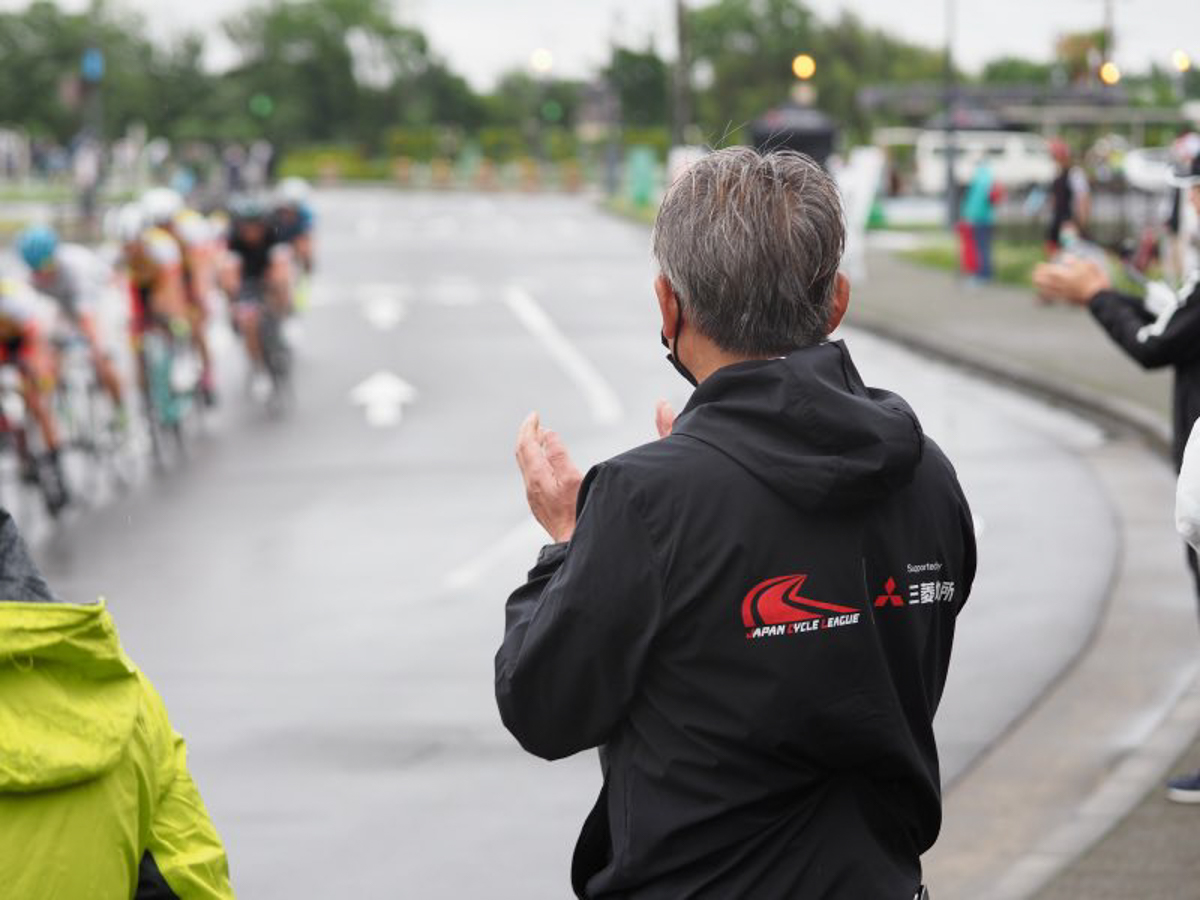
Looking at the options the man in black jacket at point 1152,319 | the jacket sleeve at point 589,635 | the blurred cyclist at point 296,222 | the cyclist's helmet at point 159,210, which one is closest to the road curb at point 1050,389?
the blurred cyclist at point 296,222

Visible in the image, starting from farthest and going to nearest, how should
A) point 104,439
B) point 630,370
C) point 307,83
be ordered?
point 307,83 → point 630,370 → point 104,439

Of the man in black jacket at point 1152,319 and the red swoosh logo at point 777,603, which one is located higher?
the red swoosh logo at point 777,603

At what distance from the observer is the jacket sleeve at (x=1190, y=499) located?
12.4ft

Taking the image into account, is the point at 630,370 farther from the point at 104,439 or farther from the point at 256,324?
the point at 104,439

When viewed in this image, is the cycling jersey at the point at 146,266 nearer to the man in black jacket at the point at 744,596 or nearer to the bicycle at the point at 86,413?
the bicycle at the point at 86,413

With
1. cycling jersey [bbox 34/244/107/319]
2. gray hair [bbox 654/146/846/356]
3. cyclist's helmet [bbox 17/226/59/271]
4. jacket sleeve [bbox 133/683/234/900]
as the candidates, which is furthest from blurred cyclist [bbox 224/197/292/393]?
gray hair [bbox 654/146/846/356]

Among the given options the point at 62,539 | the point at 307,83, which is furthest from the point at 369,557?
the point at 307,83

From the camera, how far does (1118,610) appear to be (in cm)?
974

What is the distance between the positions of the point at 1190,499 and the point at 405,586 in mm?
7167

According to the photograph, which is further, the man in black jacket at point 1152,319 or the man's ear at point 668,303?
the man in black jacket at point 1152,319

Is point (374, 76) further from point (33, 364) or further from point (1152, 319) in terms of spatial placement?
point (1152, 319)

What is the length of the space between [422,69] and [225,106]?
964 inches

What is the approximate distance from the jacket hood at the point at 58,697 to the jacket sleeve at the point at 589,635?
520mm

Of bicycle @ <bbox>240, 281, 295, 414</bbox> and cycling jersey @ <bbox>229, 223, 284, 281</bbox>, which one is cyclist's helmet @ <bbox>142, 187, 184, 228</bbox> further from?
cycling jersey @ <bbox>229, 223, 284, 281</bbox>
